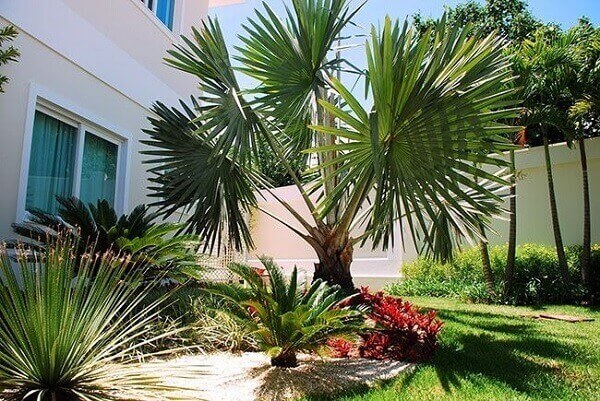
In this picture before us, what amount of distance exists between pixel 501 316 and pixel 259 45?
246 inches

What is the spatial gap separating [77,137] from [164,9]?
14.6 ft

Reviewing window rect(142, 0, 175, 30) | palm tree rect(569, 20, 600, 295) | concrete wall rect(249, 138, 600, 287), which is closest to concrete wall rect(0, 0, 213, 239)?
window rect(142, 0, 175, 30)

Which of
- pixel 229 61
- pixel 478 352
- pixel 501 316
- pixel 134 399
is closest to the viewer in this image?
pixel 134 399

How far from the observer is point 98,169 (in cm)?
733

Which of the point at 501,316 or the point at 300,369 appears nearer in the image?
the point at 300,369

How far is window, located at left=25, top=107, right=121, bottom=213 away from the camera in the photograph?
592 centimetres

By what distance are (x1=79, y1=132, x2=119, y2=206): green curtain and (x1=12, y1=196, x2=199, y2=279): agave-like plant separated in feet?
4.63

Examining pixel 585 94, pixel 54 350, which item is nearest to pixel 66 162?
pixel 54 350

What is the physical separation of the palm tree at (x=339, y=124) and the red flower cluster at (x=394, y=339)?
2.90 ft

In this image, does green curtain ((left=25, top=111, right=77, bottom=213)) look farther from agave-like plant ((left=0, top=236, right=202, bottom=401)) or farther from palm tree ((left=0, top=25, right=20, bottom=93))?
agave-like plant ((left=0, top=236, right=202, bottom=401))

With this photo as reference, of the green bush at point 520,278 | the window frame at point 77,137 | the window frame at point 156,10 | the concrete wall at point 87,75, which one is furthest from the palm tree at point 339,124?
the green bush at point 520,278

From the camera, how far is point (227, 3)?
1375 centimetres

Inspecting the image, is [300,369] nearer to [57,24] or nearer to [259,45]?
[259,45]

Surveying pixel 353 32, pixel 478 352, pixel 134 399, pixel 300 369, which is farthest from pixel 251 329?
pixel 353 32
